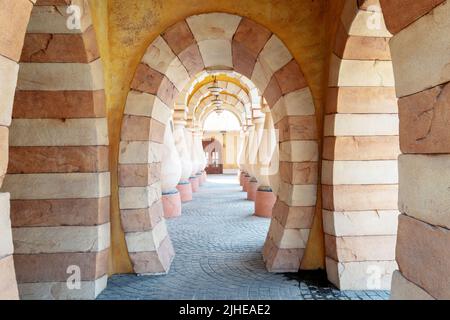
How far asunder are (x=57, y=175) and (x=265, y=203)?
12.0ft

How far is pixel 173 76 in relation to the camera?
2.95 metres

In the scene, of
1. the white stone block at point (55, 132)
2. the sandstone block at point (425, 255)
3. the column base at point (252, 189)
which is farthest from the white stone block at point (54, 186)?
the column base at point (252, 189)

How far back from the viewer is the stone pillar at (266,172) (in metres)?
5.40

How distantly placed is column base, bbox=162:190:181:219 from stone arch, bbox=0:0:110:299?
2.81 metres

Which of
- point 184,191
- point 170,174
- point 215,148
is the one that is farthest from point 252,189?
point 215,148

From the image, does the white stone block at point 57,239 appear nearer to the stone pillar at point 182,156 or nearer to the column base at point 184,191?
the stone pillar at point 182,156

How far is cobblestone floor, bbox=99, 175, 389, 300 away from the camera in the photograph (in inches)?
96.6

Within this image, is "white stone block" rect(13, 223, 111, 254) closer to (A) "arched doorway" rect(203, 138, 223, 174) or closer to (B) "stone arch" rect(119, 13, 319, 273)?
(B) "stone arch" rect(119, 13, 319, 273)

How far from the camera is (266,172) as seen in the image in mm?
5457

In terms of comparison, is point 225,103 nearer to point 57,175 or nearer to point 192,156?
point 192,156
